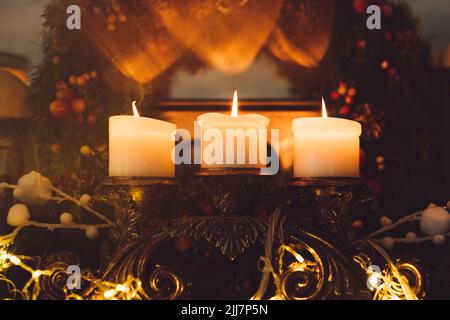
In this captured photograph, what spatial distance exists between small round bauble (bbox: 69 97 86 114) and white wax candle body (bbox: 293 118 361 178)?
0.32 m

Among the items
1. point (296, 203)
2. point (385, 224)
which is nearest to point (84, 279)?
point (296, 203)

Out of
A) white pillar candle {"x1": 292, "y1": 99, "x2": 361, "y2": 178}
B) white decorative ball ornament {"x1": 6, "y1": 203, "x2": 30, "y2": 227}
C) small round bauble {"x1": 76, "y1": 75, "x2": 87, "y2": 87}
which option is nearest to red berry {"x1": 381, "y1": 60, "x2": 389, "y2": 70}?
white pillar candle {"x1": 292, "y1": 99, "x2": 361, "y2": 178}

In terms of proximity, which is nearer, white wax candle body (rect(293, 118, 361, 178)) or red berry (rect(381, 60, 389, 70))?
white wax candle body (rect(293, 118, 361, 178))

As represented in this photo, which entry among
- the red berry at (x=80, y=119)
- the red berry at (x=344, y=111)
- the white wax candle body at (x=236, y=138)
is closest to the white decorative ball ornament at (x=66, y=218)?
the red berry at (x=80, y=119)

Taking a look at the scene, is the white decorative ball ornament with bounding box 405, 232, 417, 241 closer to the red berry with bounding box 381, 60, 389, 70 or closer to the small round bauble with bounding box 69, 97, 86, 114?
the red berry with bounding box 381, 60, 389, 70

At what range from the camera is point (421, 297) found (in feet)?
2.06

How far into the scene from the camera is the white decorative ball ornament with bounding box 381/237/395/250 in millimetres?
721

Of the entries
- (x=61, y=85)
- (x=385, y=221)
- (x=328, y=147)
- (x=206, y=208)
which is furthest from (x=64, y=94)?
(x=385, y=221)

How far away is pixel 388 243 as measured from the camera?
0.72 metres

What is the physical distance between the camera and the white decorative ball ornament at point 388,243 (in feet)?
2.37

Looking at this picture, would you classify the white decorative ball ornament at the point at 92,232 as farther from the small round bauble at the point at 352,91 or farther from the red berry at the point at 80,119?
the small round bauble at the point at 352,91

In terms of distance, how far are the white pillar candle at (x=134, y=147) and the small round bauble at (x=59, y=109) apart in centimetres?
16
